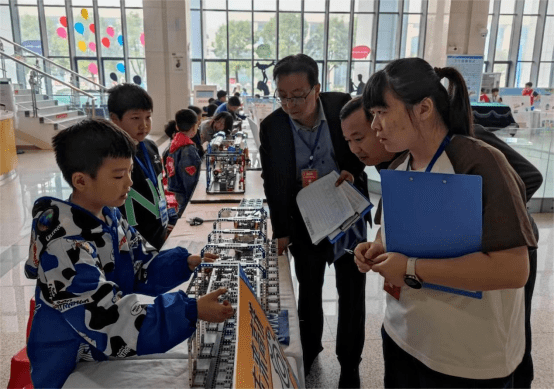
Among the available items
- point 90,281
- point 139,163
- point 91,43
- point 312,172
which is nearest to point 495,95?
point 312,172

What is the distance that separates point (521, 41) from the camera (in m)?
16.9

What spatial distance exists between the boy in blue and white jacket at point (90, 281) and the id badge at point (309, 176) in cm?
99

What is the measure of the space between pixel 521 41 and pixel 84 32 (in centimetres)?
1612

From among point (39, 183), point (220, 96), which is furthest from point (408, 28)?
point (39, 183)

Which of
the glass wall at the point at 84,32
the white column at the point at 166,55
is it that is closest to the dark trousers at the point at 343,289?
the white column at the point at 166,55

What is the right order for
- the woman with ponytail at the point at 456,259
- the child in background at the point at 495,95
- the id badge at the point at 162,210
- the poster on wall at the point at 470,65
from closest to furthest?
1. the woman with ponytail at the point at 456,259
2. the id badge at the point at 162,210
3. the poster on wall at the point at 470,65
4. the child in background at the point at 495,95

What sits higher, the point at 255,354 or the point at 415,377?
the point at 255,354

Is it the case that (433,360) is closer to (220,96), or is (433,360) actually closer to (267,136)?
(267,136)

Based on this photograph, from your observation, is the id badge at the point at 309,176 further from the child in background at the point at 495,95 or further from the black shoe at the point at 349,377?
the child in background at the point at 495,95

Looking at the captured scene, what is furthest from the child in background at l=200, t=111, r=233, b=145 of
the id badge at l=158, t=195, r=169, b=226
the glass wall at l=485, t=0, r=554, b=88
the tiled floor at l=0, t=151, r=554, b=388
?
the glass wall at l=485, t=0, r=554, b=88

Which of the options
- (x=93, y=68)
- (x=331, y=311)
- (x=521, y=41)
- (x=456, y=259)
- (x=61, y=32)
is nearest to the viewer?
(x=456, y=259)

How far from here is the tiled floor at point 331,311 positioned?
2.30 m

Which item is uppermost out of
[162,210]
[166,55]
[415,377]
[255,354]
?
[166,55]

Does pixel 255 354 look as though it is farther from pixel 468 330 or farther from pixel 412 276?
pixel 468 330
